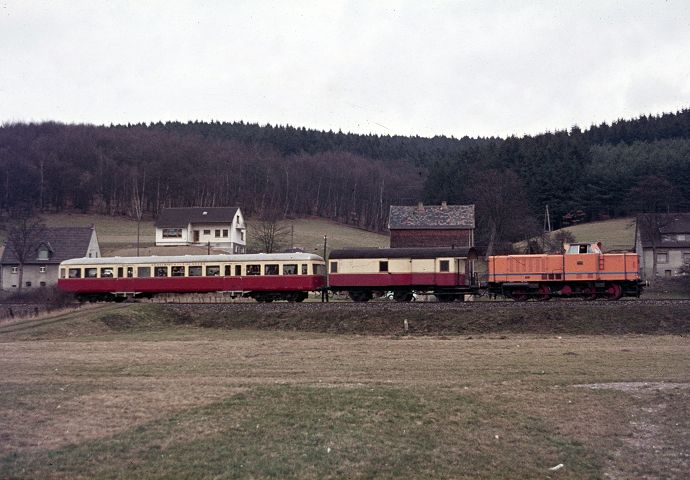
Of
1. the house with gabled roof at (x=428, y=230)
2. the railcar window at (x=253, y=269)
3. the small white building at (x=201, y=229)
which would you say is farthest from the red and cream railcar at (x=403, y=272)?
the small white building at (x=201, y=229)

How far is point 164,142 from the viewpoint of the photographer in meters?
127

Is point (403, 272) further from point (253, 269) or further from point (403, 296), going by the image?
point (253, 269)

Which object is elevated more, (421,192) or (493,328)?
(421,192)

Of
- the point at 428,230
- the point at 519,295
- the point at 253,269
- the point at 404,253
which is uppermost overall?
the point at 428,230

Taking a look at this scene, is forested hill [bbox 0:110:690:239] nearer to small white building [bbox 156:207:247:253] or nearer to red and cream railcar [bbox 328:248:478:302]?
small white building [bbox 156:207:247:253]

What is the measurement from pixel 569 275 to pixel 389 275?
10.0 metres

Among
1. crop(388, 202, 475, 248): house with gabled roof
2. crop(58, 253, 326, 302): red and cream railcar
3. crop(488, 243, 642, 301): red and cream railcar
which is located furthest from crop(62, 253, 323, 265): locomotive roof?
crop(388, 202, 475, 248): house with gabled roof

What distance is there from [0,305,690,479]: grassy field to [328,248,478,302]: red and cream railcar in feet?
48.2

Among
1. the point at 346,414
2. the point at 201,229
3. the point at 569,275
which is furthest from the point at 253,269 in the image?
the point at 201,229

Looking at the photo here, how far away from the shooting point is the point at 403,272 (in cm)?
3725

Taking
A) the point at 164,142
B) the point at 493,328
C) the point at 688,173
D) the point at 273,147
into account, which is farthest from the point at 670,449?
the point at 273,147

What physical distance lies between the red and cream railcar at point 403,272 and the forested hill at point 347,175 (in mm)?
40020

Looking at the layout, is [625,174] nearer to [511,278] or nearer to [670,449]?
[511,278]

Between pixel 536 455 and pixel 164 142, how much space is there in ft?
408
